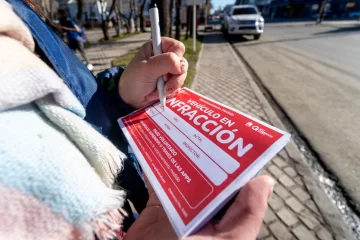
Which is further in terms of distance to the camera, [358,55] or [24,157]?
[358,55]

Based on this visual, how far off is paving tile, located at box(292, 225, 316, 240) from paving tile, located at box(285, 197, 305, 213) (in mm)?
163

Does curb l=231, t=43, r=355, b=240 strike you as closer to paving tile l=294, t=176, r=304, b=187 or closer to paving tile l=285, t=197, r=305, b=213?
paving tile l=294, t=176, r=304, b=187

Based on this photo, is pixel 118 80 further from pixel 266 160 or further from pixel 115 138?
A: pixel 266 160

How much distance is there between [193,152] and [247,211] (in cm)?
21

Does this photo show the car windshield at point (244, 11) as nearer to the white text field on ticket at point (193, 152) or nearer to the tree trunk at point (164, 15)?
the tree trunk at point (164, 15)

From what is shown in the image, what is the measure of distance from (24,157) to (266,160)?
0.52 meters

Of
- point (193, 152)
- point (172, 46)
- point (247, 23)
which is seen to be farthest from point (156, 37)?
point (247, 23)

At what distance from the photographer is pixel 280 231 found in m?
1.64

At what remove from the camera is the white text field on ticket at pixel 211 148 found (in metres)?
0.55

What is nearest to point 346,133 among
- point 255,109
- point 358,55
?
point 255,109

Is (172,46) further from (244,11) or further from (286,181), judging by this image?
(244,11)

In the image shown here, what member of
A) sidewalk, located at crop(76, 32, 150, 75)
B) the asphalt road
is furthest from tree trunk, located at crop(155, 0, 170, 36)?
the asphalt road

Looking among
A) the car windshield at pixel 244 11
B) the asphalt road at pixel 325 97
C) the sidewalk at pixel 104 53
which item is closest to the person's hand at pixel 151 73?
the asphalt road at pixel 325 97

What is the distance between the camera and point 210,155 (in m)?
0.60
